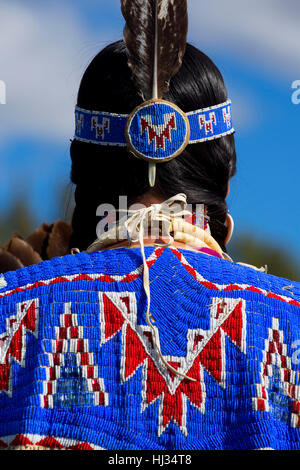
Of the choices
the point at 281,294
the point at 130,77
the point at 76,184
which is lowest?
the point at 281,294

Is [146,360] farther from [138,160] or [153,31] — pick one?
[153,31]

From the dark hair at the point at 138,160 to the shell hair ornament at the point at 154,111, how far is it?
19 millimetres

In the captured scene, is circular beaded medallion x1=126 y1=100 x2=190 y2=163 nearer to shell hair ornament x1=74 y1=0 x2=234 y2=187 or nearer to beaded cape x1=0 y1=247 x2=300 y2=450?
shell hair ornament x1=74 y1=0 x2=234 y2=187

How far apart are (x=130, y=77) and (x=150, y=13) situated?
187 mm

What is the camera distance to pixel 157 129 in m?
2.30

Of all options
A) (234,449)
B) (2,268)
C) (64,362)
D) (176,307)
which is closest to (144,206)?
(176,307)

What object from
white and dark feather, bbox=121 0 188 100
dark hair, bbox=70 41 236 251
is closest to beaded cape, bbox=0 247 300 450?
dark hair, bbox=70 41 236 251

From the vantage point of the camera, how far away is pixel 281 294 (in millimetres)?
2102

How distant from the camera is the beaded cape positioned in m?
1.95

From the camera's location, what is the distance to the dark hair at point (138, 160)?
90.0 inches

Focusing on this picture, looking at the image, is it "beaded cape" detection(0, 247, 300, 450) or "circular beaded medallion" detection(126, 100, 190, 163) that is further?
"circular beaded medallion" detection(126, 100, 190, 163)

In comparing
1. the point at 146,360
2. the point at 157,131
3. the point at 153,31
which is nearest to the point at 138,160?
the point at 157,131

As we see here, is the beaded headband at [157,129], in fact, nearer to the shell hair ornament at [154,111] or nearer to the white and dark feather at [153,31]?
the shell hair ornament at [154,111]

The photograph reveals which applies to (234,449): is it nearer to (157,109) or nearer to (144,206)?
(144,206)
